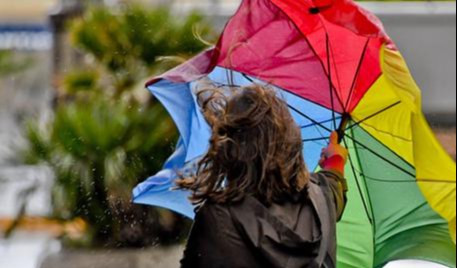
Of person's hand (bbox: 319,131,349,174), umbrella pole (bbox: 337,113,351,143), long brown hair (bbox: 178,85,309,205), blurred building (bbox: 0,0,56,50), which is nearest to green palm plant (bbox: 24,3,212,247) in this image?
umbrella pole (bbox: 337,113,351,143)

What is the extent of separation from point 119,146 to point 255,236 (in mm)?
6102

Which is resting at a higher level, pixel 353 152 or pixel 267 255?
pixel 267 255

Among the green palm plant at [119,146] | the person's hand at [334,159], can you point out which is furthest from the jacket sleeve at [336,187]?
the green palm plant at [119,146]

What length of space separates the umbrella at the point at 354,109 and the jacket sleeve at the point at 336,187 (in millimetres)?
868

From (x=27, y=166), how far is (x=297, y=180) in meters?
6.53

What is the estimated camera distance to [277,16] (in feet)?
15.1

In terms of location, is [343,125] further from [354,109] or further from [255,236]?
[255,236]

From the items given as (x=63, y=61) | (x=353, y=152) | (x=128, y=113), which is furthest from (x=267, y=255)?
(x=63, y=61)

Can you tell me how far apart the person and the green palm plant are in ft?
17.4

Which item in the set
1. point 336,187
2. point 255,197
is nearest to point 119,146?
point 336,187

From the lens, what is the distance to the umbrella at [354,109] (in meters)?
4.52

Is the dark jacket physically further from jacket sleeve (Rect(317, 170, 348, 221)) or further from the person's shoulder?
jacket sleeve (Rect(317, 170, 348, 221))

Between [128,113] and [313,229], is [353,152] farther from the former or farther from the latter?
[128,113]

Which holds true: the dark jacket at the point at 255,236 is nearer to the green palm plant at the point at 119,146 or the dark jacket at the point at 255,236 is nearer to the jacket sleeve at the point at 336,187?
the jacket sleeve at the point at 336,187
